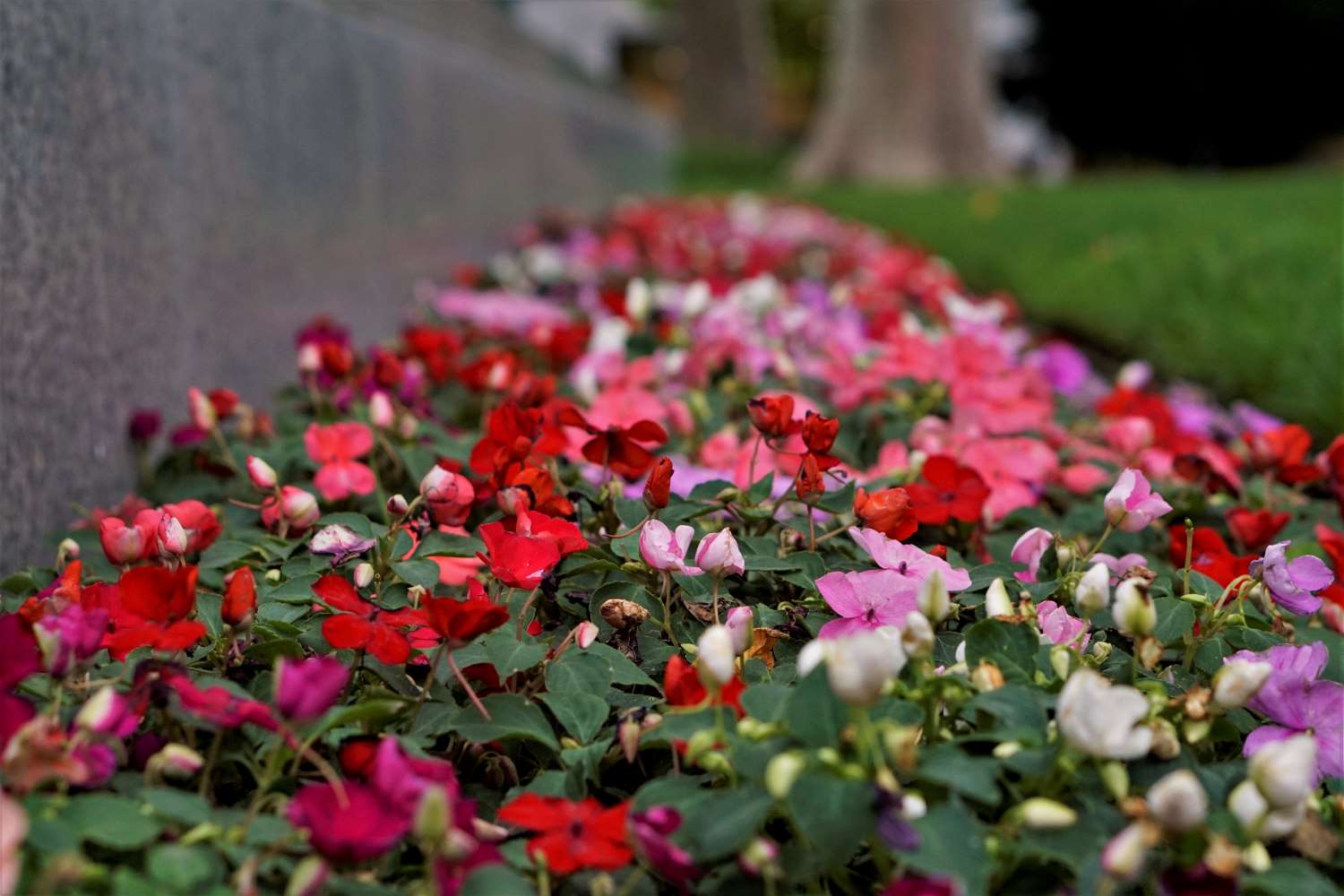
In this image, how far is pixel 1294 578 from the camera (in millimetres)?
1181

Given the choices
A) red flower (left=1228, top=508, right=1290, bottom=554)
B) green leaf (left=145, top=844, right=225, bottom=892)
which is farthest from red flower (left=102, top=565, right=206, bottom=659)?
red flower (left=1228, top=508, right=1290, bottom=554)

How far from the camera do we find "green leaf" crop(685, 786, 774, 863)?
832 millimetres

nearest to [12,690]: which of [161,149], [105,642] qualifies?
[105,642]

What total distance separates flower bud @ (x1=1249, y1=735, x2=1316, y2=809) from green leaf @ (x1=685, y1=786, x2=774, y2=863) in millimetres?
332

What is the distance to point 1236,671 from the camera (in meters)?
0.95

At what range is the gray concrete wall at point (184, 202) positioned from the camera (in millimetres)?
1622

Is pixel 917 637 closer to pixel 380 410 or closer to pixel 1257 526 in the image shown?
pixel 1257 526

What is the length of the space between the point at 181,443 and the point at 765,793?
1.31 meters

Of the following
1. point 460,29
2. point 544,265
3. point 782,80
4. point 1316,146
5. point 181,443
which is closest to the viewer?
point 181,443

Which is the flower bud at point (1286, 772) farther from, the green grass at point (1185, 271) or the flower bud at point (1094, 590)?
the green grass at point (1185, 271)

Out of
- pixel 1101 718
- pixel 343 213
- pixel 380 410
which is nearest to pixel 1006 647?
pixel 1101 718

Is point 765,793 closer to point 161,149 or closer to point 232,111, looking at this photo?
point 161,149

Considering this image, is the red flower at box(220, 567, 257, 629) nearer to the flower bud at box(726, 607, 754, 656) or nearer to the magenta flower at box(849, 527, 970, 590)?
the flower bud at box(726, 607, 754, 656)

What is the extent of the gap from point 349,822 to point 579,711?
28 cm
